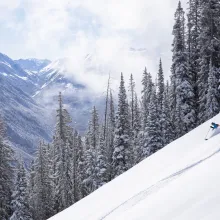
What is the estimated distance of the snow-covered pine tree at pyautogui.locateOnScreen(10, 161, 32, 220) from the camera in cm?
3309

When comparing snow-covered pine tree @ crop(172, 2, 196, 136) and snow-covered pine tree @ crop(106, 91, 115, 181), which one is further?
snow-covered pine tree @ crop(106, 91, 115, 181)

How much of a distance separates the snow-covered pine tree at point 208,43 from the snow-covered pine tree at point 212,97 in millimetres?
1264

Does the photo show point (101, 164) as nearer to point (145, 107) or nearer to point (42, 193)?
point (42, 193)

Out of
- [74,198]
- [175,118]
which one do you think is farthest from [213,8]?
[74,198]

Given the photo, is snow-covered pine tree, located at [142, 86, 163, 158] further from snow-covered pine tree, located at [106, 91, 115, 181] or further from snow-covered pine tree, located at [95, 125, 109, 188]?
snow-covered pine tree, located at [106, 91, 115, 181]

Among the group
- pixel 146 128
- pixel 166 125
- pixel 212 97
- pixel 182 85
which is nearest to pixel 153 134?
pixel 146 128

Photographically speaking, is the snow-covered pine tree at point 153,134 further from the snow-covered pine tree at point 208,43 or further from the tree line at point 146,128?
the snow-covered pine tree at point 208,43

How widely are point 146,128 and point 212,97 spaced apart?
8.57 meters

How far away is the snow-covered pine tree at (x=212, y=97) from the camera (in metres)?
31.1

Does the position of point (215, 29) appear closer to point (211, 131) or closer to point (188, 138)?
point (188, 138)

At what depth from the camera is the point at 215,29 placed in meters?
33.7

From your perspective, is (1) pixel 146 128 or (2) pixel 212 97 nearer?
(2) pixel 212 97

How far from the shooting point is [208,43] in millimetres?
33281

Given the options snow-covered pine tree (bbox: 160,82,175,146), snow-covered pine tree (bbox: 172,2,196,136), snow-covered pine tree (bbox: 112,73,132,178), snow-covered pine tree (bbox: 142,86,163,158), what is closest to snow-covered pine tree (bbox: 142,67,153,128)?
snow-covered pine tree (bbox: 160,82,175,146)
